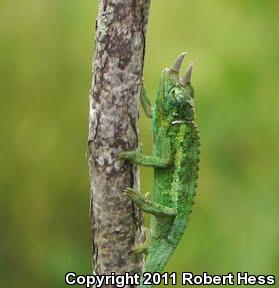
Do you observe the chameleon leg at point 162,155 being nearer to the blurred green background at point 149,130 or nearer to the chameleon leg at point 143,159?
the chameleon leg at point 143,159

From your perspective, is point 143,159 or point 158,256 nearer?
point 143,159

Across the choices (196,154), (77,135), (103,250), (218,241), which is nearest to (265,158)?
(218,241)

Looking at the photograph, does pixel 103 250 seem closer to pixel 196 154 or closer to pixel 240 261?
pixel 196 154

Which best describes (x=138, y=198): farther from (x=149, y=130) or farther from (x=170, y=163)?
(x=149, y=130)

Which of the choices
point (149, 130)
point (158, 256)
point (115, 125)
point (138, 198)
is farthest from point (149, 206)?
point (149, 130)

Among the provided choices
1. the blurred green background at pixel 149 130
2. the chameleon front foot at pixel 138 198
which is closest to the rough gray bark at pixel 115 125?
the chameleon front foot at pixel 138 198

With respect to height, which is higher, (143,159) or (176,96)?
(176,96)
